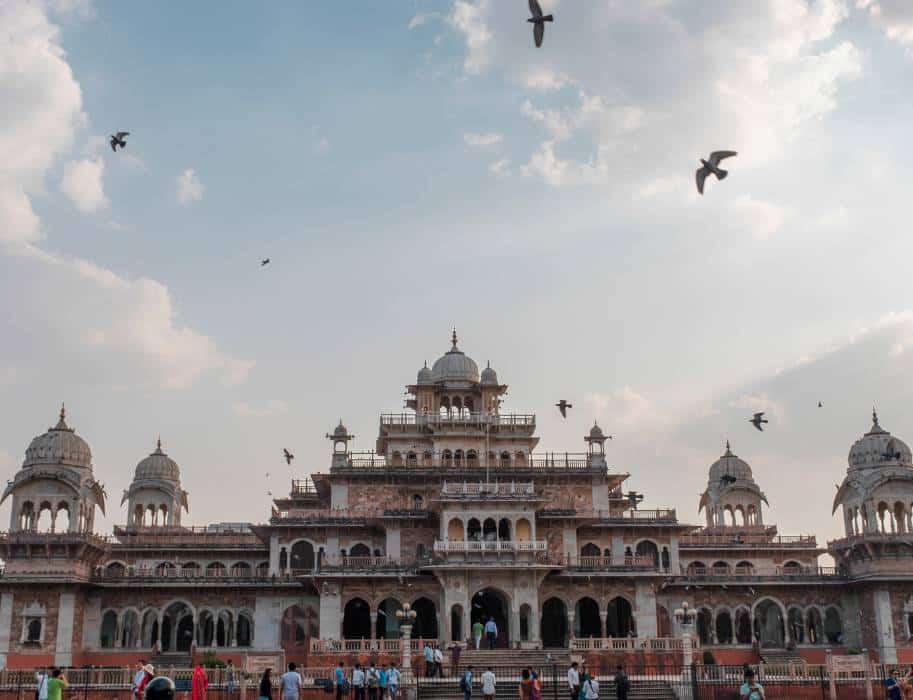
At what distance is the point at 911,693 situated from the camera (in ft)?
89.8

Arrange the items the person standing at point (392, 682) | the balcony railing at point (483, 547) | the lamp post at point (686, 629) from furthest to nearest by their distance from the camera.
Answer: the balcony railing at point (483, 547) < the lamp post at point (686, 629) < the person standing at point (392, 682)

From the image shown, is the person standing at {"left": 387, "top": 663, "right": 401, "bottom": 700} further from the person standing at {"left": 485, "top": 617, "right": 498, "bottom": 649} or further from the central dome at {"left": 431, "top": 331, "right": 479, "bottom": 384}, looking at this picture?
the central dome at {"left": 431, "top": 331, "right": 479, "bottom": 384}

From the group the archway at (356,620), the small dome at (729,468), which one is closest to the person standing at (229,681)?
the archway at (356,620)

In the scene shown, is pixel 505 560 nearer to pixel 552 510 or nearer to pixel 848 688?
pixel 552 510

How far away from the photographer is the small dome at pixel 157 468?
76.3 metres

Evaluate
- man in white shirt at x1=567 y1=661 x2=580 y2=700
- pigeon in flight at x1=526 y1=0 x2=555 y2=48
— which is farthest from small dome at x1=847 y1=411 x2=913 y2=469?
pigeon in flight at x1=526 y1=0 x2=555 y2=48

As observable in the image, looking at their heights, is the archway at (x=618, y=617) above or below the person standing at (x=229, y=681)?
above

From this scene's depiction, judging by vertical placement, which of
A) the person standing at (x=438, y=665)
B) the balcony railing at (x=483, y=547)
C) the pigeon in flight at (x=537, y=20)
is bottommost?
the person standing at (x=438, y=665)

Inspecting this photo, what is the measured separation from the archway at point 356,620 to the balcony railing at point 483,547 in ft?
23.1

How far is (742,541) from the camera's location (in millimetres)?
72062

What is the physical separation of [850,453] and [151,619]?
139 feet

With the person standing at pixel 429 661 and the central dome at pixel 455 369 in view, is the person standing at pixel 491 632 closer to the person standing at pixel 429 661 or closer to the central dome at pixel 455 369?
the person standing at pixel 429 661

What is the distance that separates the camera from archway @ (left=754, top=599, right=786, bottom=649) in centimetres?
6247

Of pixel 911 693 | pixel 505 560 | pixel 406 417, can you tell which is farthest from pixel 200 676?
pixel 406 417
